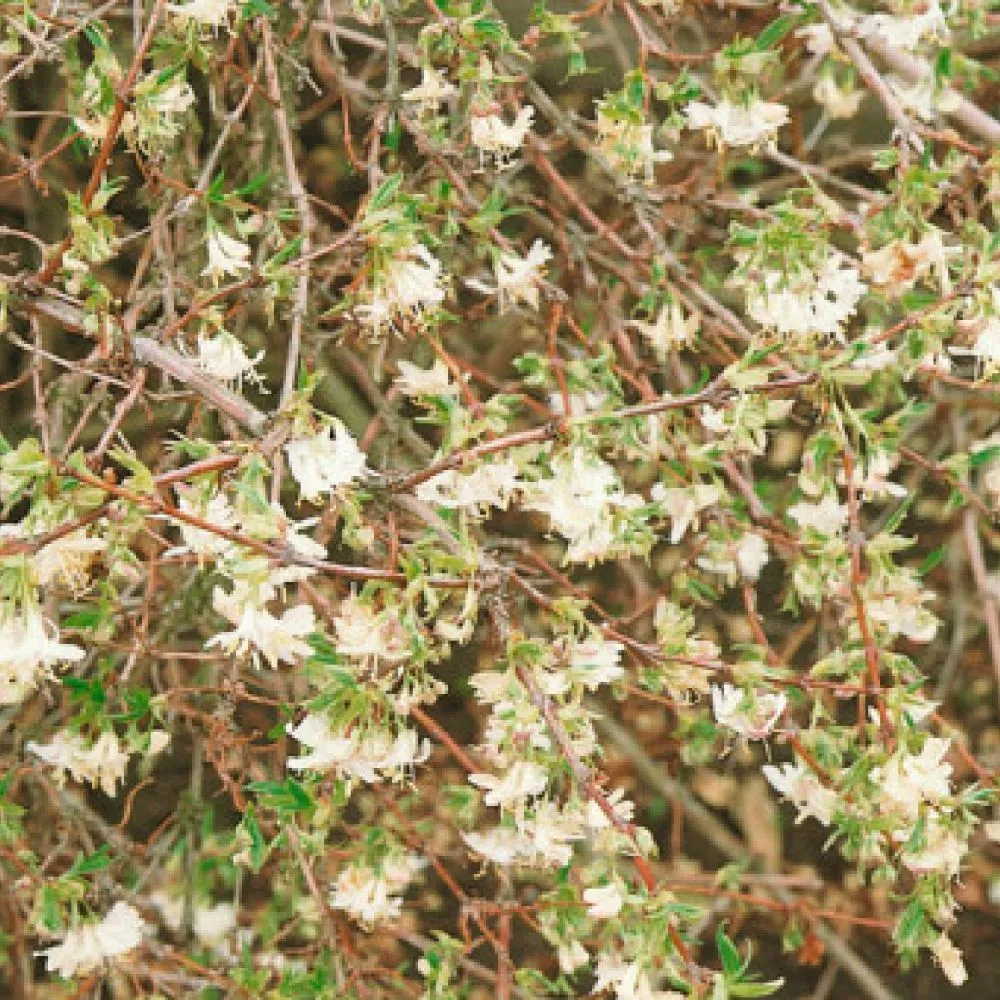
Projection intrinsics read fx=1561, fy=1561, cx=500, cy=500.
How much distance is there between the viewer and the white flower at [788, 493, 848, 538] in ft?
5.37

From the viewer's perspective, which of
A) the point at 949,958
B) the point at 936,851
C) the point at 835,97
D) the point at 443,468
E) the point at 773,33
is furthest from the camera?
the point at 835,97

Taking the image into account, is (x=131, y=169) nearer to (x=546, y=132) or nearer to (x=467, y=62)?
(x=546, y=132)

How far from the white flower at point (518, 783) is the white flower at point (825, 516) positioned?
20.9 inches

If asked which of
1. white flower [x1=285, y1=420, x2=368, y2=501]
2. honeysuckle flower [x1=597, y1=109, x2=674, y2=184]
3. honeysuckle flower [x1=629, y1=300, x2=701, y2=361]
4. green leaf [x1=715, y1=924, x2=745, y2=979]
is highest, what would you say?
white flower [x1=285, y1=420, x2=368, y2=501]

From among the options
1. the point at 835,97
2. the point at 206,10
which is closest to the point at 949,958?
the point at 206,10

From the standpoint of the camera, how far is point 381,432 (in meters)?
2.18

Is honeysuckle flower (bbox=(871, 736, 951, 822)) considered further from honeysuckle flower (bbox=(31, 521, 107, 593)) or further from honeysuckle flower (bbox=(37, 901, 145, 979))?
honeysuckle flower (bbox=(37, 901, 145, 979))

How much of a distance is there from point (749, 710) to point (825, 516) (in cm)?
42

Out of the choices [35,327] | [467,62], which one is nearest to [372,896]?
[35,327]

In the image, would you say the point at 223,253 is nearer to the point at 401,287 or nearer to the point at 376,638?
the point at 401,287

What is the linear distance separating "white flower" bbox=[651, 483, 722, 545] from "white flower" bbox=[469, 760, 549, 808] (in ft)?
1.25

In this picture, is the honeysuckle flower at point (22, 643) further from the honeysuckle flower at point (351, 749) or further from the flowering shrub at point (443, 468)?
the honeysuckle flower at point (351, 749)

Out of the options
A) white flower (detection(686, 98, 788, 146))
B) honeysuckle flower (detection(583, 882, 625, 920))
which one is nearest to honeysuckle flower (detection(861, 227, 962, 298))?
white flower (detection(686, 98, 788, 146))

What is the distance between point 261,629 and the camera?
1117mm
